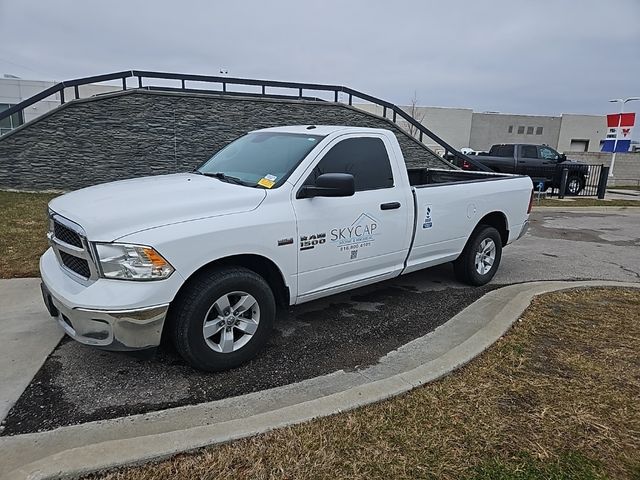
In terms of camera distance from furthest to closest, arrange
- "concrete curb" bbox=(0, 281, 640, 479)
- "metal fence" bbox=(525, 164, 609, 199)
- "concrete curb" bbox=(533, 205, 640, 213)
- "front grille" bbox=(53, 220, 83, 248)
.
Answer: "metal fence" bbox=(525, 164, 609, 199) < "concrete curb" bbox=(533, 205, 640, 213) < "front grille" bbox=(53, 220, 83, 248) < "concrete curb" bbox=(0, 281, 640, 479)

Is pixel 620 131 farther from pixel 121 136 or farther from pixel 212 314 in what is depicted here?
pixel 212 314

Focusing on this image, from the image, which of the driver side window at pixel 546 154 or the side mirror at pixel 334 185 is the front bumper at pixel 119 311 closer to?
the side mirror at pixel 334 185

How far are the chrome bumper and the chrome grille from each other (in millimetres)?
256

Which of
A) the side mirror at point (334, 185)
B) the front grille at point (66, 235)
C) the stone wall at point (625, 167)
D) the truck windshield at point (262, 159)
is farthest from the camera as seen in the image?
the stone wall at point (625, 167)

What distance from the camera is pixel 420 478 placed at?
7.39ft

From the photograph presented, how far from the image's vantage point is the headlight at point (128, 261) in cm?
281

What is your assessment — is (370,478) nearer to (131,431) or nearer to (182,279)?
(131,431)

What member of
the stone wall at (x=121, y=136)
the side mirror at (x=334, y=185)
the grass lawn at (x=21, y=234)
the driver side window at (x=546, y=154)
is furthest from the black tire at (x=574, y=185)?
the grass lawn at (x=21, y=234)

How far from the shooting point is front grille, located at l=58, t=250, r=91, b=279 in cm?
298

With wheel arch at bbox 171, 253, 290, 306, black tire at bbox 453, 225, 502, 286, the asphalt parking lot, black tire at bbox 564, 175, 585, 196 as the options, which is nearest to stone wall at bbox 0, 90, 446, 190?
the asphalt parking lot

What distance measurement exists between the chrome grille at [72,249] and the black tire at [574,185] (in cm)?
1825

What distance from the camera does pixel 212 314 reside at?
10.5 feet

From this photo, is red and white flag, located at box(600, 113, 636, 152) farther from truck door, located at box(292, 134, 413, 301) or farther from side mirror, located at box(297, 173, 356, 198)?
side mirror, located at box(297, 173, 356, 198)

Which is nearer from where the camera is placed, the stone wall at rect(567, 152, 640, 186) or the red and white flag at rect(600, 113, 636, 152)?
the red and white flag at rect(600, 113, 636, 152)
